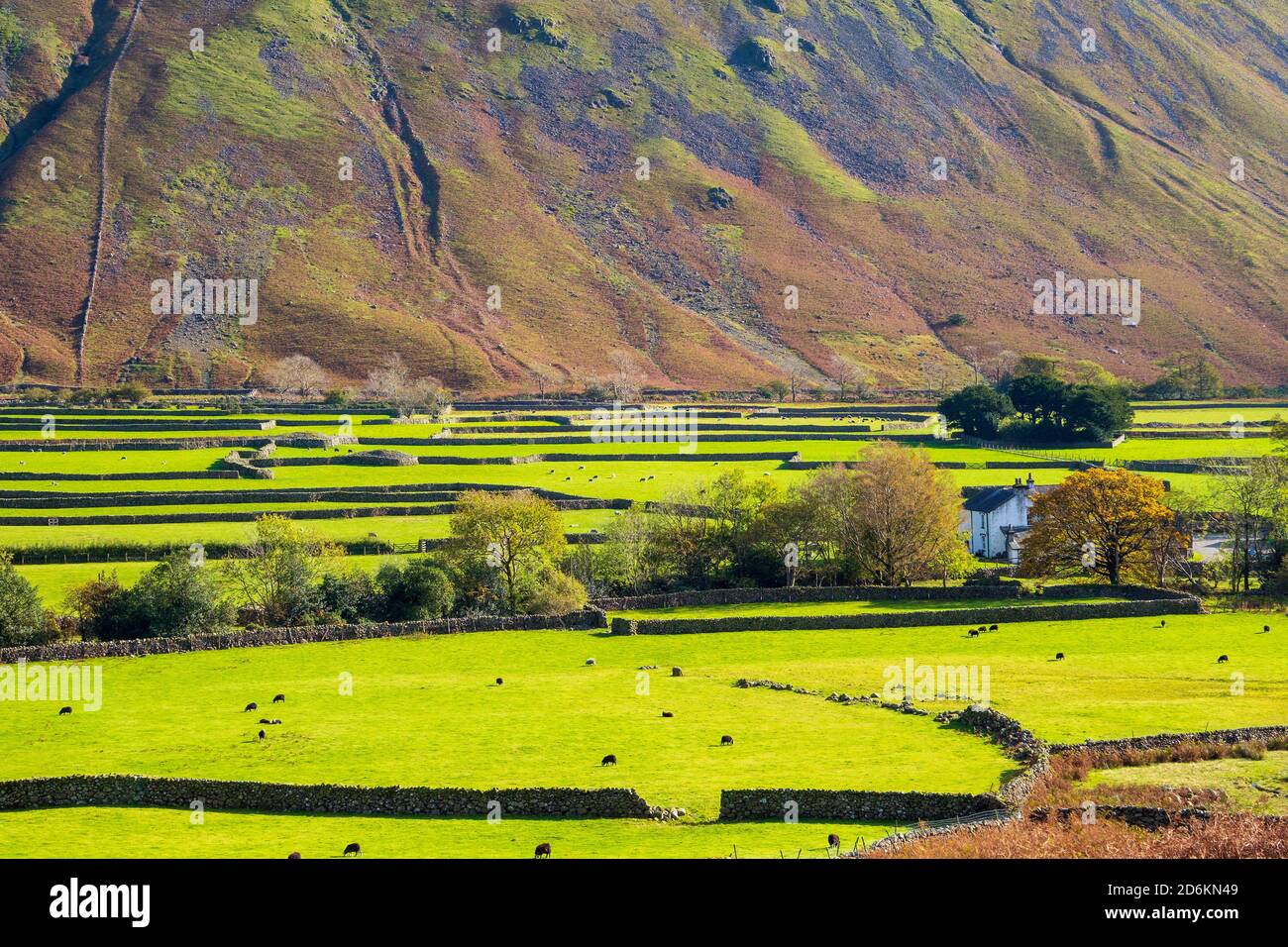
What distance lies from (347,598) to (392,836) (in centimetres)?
3359

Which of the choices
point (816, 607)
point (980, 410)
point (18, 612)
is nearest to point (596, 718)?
point (816, 607)

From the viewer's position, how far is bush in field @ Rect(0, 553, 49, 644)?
189 feet

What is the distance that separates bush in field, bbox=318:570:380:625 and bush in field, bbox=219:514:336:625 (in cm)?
51

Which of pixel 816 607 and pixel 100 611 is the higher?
pixel 100 611

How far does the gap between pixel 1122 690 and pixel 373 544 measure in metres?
43.2

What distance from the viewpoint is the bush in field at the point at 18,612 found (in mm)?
57750

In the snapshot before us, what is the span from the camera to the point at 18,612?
191ft

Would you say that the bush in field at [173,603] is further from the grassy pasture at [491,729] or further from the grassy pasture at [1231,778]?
the grassy pasture at [1231,778]

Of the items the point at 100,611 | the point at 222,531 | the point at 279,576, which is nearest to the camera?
the point at 100,611

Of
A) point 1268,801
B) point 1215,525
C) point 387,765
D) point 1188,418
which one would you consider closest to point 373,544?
point 387,765

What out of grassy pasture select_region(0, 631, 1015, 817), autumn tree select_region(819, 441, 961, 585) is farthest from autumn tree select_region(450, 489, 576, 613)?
autumn tree select_region(819, 441, 961, 585)

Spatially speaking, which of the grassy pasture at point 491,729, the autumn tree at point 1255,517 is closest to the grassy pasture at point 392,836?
the grassy pasture at point 491,729

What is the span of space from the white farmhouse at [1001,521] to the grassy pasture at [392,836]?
5367 centimetres
